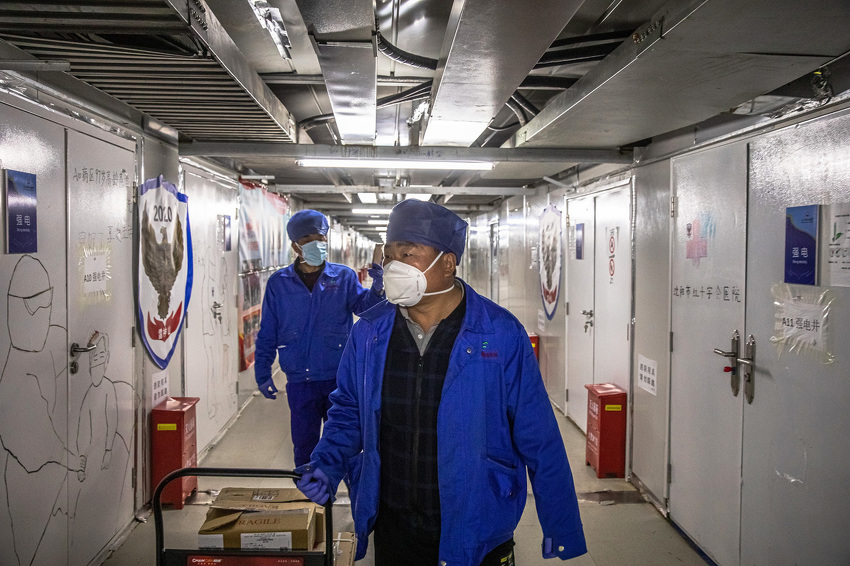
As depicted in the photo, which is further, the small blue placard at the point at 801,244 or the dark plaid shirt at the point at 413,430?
the small blue placard at the point at 801,244

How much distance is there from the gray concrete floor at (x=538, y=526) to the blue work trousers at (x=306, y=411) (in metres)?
0.53

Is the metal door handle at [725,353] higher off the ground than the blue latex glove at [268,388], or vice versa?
the metal door handle at [725,353]

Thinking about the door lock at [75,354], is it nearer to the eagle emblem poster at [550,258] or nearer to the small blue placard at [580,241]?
the small blue placard at [580,241]

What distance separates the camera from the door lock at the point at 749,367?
2715 mm

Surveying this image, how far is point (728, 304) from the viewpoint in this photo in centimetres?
291

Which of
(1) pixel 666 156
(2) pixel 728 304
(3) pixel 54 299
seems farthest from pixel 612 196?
(3) pixel 54 299

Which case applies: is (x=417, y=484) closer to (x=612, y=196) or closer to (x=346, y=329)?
(x=346, y=329)

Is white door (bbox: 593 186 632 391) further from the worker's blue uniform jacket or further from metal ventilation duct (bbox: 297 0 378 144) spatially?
the worker's blue uniform jacket

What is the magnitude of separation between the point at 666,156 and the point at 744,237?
0.97 meters

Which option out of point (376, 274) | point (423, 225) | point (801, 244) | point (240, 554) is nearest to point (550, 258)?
point (376, 274)

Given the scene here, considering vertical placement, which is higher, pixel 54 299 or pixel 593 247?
pixel 593 247

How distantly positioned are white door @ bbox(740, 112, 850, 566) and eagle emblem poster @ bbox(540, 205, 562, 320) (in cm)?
315

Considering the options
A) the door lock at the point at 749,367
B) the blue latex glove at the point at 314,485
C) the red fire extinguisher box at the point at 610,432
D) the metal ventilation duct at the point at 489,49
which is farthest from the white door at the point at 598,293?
the blue latex glove at the point at 314,485

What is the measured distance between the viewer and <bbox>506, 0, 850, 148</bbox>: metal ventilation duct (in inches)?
65.6
